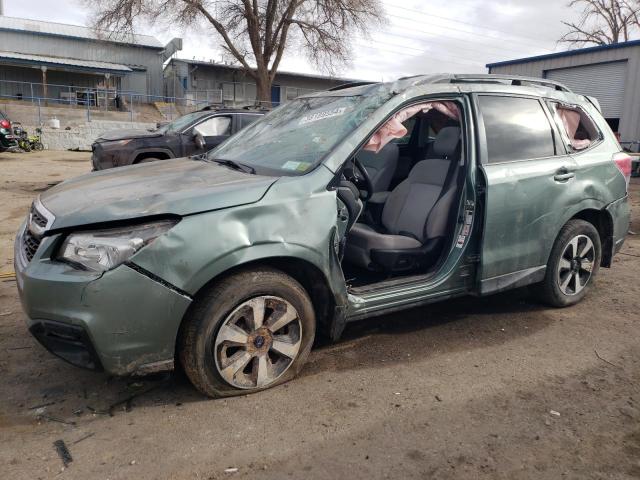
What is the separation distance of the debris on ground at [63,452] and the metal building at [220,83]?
1392 inches

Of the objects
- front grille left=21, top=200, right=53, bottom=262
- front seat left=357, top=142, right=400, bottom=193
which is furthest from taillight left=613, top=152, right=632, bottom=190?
front grille left=21, top=200, right=53, bottom=262

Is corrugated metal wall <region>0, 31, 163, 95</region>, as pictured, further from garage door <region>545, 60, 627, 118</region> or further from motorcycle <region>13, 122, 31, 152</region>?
garage door <region>545, 60, 627, 118</region>

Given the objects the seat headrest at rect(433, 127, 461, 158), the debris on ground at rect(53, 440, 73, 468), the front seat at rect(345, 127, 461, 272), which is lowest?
the debris on ground at rect(53, 440, 73, 468)

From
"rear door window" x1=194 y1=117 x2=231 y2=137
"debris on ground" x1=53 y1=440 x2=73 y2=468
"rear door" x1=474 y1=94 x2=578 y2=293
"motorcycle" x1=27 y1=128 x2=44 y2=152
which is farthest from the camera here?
"motorcycle" x1=27 y1=128 x2=44 y2=152

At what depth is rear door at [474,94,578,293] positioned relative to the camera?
11.9 ft

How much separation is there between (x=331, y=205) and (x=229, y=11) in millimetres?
25400

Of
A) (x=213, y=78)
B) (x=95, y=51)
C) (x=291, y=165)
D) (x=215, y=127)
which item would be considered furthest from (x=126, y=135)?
(x=95, y=51)

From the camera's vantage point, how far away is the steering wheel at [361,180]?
389 centimetres

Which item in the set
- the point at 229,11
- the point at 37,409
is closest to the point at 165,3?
the point at 229,11

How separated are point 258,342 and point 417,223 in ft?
5.59

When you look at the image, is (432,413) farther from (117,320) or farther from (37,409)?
(37,409)

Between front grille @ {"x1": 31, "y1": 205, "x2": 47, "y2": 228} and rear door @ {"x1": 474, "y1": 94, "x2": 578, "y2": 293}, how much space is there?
2693 mm

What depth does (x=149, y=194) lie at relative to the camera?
2773mm

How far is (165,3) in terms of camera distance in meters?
24.7
